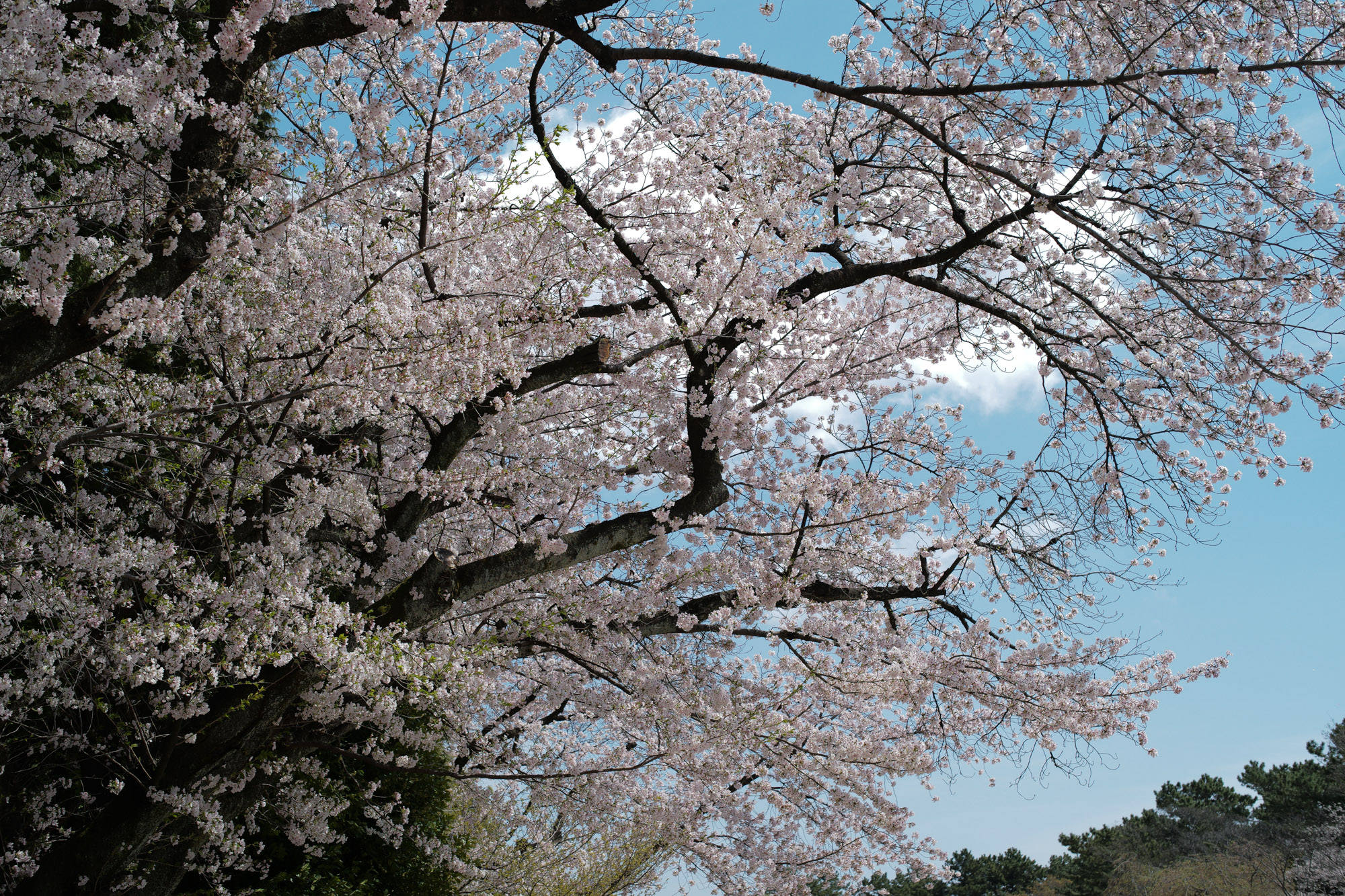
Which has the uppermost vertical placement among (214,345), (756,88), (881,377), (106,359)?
(756,88)

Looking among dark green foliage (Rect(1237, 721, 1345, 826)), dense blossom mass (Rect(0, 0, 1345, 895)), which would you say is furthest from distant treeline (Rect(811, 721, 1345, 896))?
dense blossom mass (Rect(0, 0, 1345, 895))

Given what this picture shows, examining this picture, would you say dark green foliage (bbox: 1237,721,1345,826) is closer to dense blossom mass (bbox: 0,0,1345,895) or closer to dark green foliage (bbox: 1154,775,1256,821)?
dark green foliage (bbox: 1154,775,1256,821)

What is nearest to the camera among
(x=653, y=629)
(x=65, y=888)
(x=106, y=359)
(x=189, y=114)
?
(x=189, y=114)

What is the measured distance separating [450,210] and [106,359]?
2381 millimetres

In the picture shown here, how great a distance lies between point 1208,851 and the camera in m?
23.9

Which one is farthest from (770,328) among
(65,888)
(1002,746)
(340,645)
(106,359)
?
(65,888)

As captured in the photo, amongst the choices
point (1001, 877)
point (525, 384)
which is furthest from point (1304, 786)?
point (525, 384)

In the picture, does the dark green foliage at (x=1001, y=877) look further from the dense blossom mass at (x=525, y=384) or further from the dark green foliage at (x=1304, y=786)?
the dense blossom mass at (x=525, y=384)

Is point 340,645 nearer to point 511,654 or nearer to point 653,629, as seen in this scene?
point 511,654

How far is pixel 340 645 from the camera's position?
4414 millimetres

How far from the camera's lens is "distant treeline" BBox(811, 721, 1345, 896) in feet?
64.8

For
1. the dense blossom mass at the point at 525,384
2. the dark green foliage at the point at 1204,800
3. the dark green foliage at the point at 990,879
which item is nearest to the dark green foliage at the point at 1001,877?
the dark green foliage at the point at 990,879

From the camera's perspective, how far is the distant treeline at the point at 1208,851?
19.8 metres

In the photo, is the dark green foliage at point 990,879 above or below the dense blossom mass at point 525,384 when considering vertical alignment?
below
